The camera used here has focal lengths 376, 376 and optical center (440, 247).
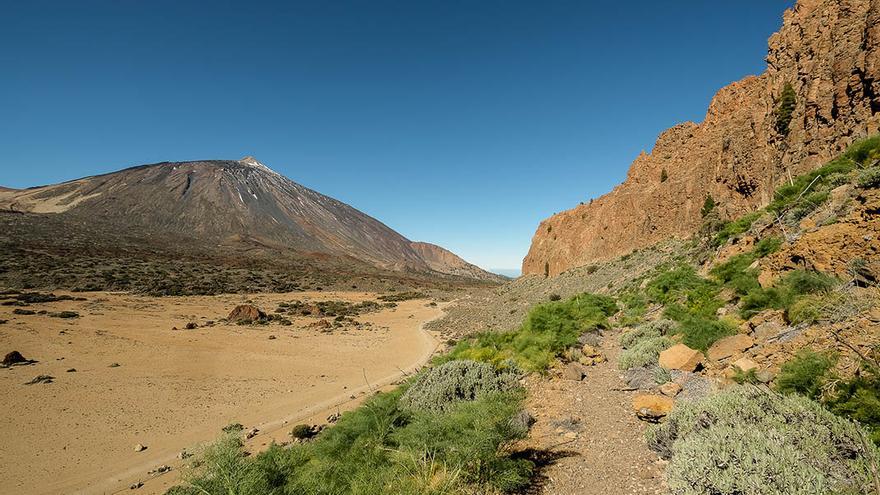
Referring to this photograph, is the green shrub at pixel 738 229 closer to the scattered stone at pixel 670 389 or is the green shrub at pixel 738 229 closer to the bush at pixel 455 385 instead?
the scattered stone at pixel 670 389


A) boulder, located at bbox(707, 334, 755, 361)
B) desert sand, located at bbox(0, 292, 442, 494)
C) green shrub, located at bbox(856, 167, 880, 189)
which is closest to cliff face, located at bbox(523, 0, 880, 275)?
green shrub, located at bbox(856, 167, 880, 189)

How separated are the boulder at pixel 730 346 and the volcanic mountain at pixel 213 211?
84.9 metres

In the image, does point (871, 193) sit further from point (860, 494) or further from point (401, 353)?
point (401, 353)

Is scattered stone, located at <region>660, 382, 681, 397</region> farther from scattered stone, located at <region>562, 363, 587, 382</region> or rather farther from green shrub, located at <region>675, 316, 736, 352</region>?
scattered stone, located at <region>562, 363, 587, 382</region>

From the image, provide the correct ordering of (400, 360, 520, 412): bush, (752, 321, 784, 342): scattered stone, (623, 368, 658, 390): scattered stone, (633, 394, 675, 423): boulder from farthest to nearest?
1. (400, 360, 520, 412): bush
2. (623, 368, 658, 390): scattered stone
3. (752, 321, 784, 342): scattered stone
4. (633, 394, 675, 423): boulder

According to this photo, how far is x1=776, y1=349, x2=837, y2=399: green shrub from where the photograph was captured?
13.9 ft

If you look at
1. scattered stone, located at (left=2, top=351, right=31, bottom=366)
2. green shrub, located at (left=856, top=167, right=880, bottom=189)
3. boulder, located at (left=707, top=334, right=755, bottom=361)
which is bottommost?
scattered stone, located at (left=2, top=351, right=31, bottom=366)

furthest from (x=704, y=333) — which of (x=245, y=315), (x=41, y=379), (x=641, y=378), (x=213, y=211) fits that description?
(x=213, y=211)

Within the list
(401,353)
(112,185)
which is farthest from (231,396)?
Result: (112,185)

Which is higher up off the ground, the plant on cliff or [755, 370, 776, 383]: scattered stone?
the plant on cliff

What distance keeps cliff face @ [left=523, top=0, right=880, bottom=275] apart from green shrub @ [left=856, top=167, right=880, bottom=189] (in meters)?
9.28

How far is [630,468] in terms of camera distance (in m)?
4.66

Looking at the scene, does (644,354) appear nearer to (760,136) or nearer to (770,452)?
(770,452)

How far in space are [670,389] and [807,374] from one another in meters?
1.92
